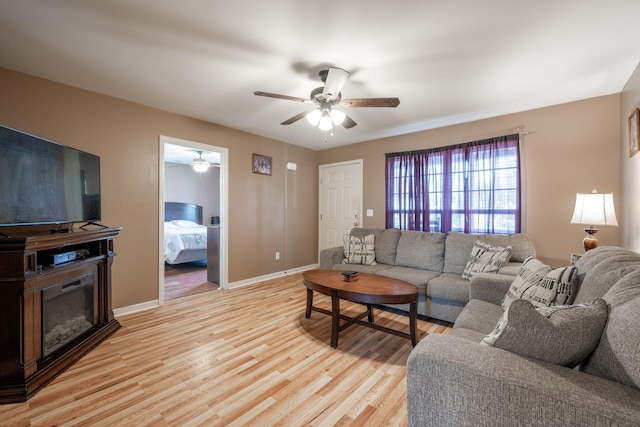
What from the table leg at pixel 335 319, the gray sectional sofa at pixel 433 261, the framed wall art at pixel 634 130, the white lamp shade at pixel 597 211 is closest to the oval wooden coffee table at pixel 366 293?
the table leg at pixel 335 319

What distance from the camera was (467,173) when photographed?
142 inches

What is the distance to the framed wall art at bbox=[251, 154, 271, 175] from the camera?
14.3ft

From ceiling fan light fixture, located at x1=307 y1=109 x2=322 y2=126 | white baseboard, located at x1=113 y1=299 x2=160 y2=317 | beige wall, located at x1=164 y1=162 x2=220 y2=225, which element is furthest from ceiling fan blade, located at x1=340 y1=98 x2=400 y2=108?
beige wall, located at x1=164 y1=162 x2=220 y2=225

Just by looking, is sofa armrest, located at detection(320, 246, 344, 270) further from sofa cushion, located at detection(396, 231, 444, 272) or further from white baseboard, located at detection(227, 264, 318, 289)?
white baseboard, located at detection(227, 264, 318, 289)

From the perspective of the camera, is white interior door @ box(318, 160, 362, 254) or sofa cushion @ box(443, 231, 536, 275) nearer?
sofa cushion @ box(443, 231, 536, 275)

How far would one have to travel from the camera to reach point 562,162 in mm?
3016

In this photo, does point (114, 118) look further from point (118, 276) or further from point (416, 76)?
point (416, 76)

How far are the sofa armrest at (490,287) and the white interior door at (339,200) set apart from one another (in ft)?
8.92

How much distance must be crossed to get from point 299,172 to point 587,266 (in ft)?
14.0

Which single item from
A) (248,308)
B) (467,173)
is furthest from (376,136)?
(248,308)

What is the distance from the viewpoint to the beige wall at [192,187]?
22.6 ft

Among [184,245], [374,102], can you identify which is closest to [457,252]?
[374,102]

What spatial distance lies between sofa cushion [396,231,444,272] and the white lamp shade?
1280mm

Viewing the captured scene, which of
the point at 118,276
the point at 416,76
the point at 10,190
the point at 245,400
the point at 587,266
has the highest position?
the point at 416,76
